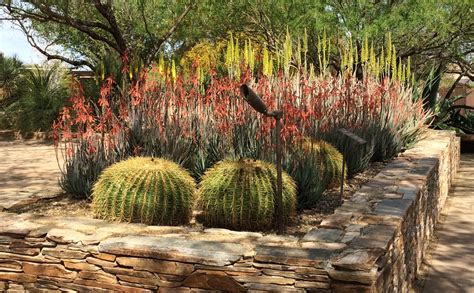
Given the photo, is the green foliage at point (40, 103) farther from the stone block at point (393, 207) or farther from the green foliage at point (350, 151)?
the stone block at point (393, 207)

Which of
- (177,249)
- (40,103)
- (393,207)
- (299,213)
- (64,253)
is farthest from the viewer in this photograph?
(40,103)

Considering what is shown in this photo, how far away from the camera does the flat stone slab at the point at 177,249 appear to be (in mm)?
3436

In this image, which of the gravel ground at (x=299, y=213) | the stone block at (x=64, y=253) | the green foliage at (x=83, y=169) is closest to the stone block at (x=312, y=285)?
the gravel ground at (x=299, y=213)

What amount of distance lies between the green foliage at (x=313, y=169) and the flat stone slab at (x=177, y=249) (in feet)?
5.80

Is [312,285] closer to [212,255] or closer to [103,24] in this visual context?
[212,255]

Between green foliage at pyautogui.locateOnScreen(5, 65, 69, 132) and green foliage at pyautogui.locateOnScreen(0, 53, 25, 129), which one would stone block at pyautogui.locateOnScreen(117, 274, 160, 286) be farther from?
green foliage at pyautogui.locateOnScreen(0, 53, 25, 129)

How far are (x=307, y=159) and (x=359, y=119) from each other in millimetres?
2292

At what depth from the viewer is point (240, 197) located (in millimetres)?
4410

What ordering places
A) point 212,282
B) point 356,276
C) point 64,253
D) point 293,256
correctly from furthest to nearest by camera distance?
point 64,253 < point 212,282 < point 293,256 < point 356,276

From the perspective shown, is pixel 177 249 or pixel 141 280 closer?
pixel 177 249

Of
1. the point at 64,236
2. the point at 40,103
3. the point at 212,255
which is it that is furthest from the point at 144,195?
the point at 40,103

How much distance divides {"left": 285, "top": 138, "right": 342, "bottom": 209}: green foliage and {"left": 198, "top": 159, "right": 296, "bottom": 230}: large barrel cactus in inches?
28.5

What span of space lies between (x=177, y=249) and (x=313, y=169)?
2206mm

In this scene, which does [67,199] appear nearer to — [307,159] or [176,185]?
[176,185]
